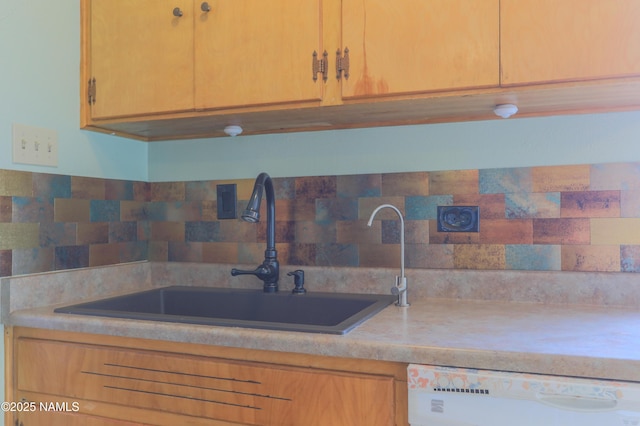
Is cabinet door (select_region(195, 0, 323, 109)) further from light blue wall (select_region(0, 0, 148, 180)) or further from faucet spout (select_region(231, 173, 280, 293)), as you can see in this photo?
light blue wall (select_region(0, 0, 148, 180))

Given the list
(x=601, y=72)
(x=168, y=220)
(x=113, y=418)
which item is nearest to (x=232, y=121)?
(x=168, y=220)

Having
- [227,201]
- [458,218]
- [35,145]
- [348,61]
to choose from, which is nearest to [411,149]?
[458,218]

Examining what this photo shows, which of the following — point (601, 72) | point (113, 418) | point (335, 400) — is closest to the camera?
point (335, 400)

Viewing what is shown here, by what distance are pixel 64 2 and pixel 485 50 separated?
1376mm

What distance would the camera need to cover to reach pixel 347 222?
1811 millimetres

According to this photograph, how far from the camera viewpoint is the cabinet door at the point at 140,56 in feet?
5.45

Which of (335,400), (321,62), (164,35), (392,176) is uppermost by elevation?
(164,35)

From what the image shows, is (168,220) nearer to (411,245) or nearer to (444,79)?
(411,245)

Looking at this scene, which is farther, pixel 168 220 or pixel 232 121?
pixel 168 220

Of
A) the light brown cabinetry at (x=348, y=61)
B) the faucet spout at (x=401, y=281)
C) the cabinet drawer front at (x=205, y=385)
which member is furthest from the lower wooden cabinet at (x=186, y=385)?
the light brown cabinetry at (x=348, y=61)

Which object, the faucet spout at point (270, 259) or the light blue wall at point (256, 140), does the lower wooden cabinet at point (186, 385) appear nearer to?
the faucet spout at point (270, 259)

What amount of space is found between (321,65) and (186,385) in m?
0.94

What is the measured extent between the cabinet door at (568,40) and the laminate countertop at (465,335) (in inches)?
24.3

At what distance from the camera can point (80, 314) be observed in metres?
1.48
